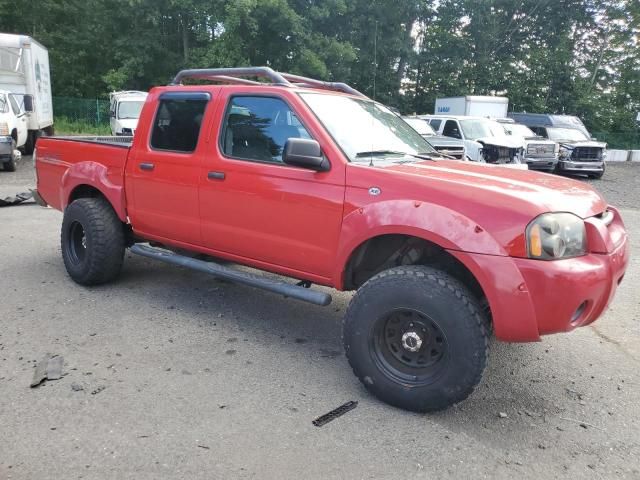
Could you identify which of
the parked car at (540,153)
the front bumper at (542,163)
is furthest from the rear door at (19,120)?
the front bumper at (542,163)

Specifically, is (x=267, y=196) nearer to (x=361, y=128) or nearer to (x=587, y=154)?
(x=361, y=128)

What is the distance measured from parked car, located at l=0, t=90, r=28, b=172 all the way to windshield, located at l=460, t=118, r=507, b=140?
1182cm

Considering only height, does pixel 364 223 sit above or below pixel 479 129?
below

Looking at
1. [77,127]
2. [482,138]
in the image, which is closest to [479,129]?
[482,138]

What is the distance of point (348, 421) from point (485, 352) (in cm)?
84

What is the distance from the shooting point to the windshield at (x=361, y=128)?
12.0ft

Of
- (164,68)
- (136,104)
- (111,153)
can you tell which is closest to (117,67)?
(164,68)

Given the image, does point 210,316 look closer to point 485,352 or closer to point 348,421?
point 348,421

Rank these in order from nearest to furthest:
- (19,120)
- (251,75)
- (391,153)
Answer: (391,153), (251,75), (19,120)

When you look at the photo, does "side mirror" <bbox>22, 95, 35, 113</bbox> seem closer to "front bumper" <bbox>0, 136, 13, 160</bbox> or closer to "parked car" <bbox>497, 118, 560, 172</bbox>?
"front bumper" <bbox>0, 136, 13, 160</bbox>

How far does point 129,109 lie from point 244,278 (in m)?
16.3

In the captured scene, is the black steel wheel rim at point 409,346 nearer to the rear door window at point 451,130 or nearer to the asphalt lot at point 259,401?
the asphalt lot at point 259,401

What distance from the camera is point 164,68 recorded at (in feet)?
94.0

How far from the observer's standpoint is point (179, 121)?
443cm
